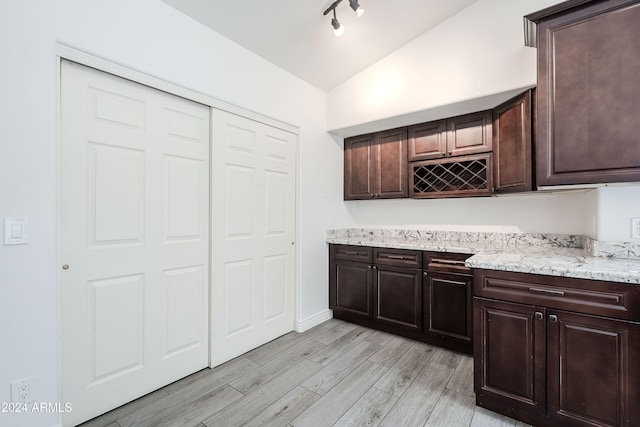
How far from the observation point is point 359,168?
349 cm

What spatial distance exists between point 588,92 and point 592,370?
151 cm

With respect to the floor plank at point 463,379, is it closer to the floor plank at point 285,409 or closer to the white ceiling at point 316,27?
the floor plank at point 285,409

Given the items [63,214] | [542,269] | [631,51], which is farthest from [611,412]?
[63,214]

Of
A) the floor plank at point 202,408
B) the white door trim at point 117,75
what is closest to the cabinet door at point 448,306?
the floor plank at point 202,408

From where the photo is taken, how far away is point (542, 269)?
1.56m

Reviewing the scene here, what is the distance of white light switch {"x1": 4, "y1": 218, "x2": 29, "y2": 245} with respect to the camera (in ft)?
4.56

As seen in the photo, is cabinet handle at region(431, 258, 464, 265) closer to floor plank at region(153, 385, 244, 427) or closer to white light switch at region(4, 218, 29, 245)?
floor plank at region(153, 385, 244, 427)

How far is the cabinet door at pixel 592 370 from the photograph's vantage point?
4.55ft

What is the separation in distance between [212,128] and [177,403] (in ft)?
6.46

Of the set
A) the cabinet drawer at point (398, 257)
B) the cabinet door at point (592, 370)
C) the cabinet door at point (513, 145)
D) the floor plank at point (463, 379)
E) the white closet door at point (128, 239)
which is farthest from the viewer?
the cabinet drawer at point (398, 257)

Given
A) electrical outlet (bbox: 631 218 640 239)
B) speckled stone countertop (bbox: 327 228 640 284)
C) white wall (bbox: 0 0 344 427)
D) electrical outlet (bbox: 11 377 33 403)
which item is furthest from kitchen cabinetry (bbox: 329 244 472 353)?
electrical outlet (bbox: 11 377 33 403)

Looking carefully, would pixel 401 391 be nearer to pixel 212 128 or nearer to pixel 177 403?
pixel 177 403

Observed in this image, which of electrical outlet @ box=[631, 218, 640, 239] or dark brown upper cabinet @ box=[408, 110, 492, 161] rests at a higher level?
dark brown upper cabinet @ box=[408, 110, 492, 161]

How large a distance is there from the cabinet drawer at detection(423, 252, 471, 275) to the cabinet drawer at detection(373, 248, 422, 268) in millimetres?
76
